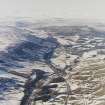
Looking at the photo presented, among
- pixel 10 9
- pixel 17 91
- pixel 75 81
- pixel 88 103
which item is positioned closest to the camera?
pixel 88 103

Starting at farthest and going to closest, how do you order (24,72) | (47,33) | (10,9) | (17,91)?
1. (10,9)
2. (47,33)
3. (24,72)
4. (17,91)

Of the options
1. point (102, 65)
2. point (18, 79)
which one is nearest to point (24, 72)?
point (18, 79)

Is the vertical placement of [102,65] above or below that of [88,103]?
above

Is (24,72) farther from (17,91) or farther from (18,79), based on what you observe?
(17,91)

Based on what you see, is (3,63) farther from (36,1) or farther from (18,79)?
(36,1)

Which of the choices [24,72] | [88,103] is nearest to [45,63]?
[24,72]

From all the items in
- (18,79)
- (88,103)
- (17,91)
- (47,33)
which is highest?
(47,33)

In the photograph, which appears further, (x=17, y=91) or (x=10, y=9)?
(x=10, y=9)
